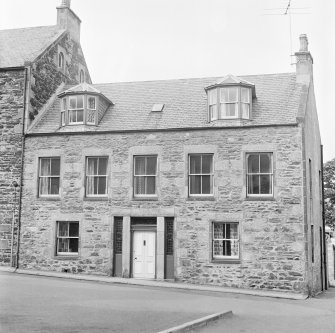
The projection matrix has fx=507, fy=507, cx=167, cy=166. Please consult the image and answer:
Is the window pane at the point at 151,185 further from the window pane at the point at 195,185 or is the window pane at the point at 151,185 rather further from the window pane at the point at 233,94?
the window pane at the point at 233,94

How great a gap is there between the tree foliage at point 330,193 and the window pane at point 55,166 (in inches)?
1363

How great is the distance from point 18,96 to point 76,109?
280cm

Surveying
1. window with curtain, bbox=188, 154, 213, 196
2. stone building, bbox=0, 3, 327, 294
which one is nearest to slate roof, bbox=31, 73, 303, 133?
stone building, bbox=0, 3, 327, 294

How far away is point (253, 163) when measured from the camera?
21.2 metres

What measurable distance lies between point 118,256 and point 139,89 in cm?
885

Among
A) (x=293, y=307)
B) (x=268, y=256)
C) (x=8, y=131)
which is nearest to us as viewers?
(x=293, y=307)

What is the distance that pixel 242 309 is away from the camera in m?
15.3

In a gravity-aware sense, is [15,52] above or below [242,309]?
above

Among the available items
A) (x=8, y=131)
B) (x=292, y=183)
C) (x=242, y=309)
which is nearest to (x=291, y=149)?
(x=292, y=183)

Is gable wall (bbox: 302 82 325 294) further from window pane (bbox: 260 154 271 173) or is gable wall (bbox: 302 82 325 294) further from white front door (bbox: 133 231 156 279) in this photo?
white front door (bbox: 133 231 156 279)

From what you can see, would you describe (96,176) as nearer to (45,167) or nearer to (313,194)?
(45,167)

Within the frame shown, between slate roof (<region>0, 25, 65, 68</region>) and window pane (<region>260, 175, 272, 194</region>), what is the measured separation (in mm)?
Result: 12352

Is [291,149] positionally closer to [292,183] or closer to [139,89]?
[292,183]

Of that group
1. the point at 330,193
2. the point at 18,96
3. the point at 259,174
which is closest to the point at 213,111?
the point at 259,174
